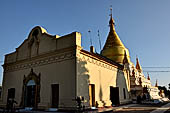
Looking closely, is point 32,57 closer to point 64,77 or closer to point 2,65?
point 64,77

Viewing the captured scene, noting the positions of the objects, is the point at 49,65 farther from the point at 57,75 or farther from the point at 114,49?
the point at 114,49

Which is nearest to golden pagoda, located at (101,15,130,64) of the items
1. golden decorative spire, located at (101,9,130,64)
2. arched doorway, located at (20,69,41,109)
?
golden decorative spire, located at (101,9,130,64)

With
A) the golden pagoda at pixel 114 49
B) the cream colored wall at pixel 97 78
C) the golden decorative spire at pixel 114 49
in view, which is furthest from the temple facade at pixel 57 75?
the golden decorative spire at pixel 114 49

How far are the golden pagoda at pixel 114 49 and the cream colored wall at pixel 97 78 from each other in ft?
25.2

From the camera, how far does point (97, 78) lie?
14.5 metres

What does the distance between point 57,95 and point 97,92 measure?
3.76 m

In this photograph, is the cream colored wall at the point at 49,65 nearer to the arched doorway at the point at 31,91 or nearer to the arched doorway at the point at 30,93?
the arched doorway at the point at 31,91

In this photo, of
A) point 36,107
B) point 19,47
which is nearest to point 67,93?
point 36,107

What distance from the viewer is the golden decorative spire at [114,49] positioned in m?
26.3

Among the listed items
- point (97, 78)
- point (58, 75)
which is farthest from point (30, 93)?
point (97, 78)

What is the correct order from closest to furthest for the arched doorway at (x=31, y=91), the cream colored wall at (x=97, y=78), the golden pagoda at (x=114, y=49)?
the cream colored wall at (x=97, y=78) → the arched doorway at (x=31, y=91) → the golden pagoda at (x=114, y=49)

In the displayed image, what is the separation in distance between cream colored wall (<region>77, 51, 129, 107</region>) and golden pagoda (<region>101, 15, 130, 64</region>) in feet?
25.2

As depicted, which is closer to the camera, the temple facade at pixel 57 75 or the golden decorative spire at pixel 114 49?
the temple facade at pixel 57 75

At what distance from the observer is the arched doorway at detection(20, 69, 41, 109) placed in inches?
542
